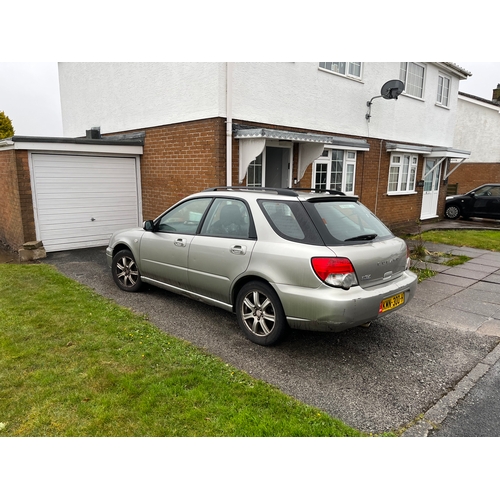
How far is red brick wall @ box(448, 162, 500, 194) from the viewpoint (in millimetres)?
22734

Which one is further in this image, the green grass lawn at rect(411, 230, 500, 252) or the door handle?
the green grass lawn at rect(411, 230, 500, 252)

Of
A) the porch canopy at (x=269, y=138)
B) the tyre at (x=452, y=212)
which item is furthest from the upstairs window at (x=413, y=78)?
the porch canopy at (x=269, y=138)

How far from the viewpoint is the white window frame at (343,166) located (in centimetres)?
1048

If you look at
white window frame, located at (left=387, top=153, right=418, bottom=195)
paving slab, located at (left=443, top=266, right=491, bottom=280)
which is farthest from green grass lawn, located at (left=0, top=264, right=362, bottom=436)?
white window frame, located at (left=387, top=153, right=418, bottom=195)

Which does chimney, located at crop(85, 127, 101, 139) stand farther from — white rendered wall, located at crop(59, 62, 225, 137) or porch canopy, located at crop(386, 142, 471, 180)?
porch canopy, located at crop(386, 142, 471, 180)

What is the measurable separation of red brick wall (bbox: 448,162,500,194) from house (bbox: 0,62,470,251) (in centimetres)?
1107

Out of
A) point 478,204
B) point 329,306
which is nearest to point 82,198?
point 329,306

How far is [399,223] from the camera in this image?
14078 mm

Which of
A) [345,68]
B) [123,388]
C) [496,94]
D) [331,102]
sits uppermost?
[496,94]

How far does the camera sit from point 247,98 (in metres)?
8.21

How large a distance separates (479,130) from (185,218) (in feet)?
78.2

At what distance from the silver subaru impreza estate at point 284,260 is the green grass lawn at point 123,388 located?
71 centimetres

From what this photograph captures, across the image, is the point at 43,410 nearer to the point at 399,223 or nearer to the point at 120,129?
the point at 120,129

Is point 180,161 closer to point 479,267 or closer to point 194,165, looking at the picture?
point 194,165
